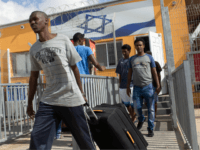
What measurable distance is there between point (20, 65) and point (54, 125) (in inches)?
386

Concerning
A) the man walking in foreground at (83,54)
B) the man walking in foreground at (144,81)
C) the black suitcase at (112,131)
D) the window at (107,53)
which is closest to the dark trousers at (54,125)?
the black suitcase at (112,131)

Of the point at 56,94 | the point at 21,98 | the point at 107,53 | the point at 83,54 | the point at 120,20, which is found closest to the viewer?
the point at 56,94

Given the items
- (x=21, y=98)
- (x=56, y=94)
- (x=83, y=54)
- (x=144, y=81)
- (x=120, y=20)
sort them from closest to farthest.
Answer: (x=56, y=94) < (x=83, y=54) < (x=144, y=81) < (x=21, y=98) < (x=120, y=20)

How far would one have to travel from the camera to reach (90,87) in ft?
13.3

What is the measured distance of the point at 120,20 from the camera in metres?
9.77

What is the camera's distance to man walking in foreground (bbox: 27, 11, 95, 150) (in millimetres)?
2072

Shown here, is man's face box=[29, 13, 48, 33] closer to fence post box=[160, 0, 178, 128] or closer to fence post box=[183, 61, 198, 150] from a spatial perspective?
fence post box=[183, 61, 198, 150]

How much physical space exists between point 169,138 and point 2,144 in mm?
3685

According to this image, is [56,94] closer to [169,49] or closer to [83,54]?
[83,54]

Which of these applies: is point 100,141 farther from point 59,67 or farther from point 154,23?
point 154,23

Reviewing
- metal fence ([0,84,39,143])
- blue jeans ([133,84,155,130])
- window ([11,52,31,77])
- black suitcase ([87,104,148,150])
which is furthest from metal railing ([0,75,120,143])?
window ([11,52,31,77])

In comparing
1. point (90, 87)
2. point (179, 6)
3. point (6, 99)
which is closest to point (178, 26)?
point (179, 6)

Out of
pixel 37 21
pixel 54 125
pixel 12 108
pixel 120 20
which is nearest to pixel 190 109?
pixel 54 125

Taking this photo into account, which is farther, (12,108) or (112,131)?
(12,108)
